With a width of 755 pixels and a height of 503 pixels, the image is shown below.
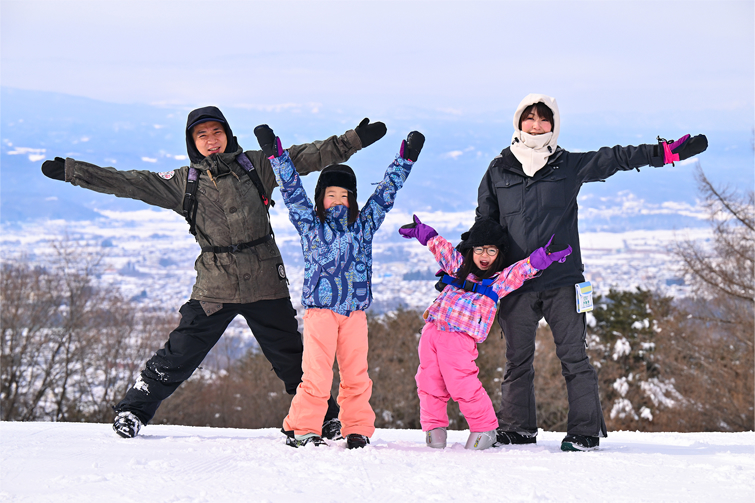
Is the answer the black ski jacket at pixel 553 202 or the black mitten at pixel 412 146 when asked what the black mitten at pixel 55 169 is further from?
the black ski jacket at pixel 553 202

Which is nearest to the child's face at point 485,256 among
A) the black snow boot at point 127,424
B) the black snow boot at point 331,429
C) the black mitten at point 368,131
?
the black mitten at point 368,131

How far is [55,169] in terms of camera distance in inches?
158

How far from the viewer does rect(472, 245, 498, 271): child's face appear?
13.3ft

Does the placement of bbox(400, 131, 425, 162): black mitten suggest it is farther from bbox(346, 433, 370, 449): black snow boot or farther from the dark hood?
bbox(346, 433, 370, 449): black snow boot

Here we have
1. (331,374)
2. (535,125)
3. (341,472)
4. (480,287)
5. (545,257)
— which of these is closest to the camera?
(341,472)

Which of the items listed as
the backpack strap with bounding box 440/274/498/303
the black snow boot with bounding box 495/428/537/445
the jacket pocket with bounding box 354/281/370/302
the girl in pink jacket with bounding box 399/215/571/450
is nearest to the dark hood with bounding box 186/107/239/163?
the jacket pocket with bounding box 354/281/370/302

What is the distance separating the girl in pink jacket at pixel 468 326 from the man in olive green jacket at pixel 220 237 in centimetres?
63

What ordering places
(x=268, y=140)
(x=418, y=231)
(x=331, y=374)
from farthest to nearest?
(x=418, y=231), (x=331, y=374), (x=268, y=140)

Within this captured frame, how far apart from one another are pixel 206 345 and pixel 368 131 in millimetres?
1641

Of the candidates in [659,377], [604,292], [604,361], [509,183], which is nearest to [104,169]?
[509,183]

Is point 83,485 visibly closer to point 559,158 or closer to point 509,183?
point 509,183

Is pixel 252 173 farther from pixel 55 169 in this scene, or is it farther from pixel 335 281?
pixel 55 169

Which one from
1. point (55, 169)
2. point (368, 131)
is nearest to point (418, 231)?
point (368, 131)

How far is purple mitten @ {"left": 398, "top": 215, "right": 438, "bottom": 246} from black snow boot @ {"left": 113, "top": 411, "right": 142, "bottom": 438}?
199cm
